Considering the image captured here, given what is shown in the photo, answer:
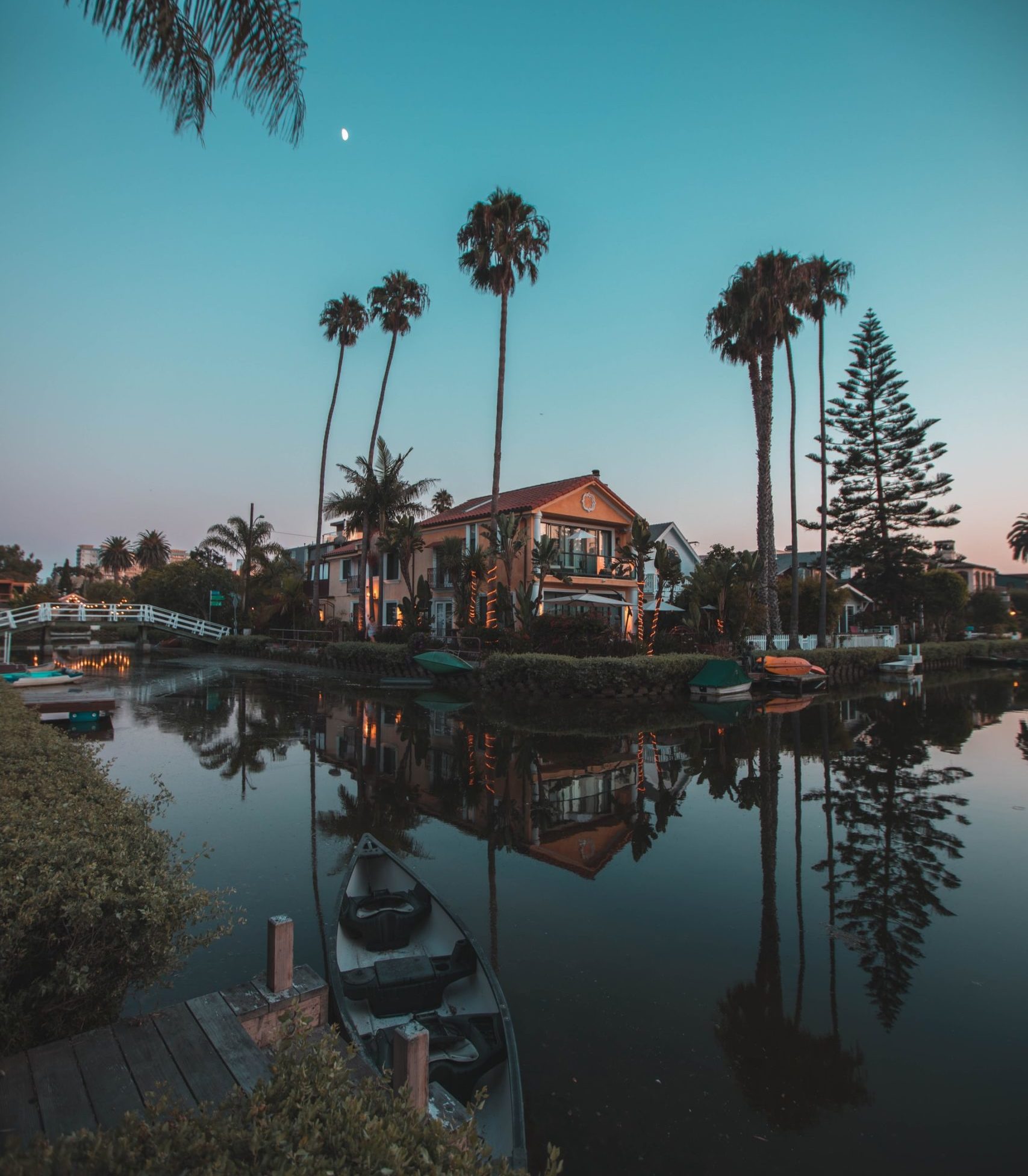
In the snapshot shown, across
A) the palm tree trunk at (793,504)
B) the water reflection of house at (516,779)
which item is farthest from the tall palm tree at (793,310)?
the water reflection of house at (516,779)

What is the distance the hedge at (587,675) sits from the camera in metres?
23.2

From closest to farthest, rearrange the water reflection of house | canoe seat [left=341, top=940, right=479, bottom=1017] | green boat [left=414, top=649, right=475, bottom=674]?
canoe seat [left=341, top=940, right=479, bottom=1017] → the water reflection of house → green boat [left=414, top=649, right=475, bottom=674]

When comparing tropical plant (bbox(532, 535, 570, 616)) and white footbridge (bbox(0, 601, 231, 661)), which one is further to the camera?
white footbridge (bbox(0, 601, 231, 661))

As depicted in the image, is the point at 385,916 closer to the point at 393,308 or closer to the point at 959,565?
the point at 393,308

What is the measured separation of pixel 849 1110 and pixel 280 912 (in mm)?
5252

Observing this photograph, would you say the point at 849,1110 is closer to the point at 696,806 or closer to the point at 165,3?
the point at 696,806

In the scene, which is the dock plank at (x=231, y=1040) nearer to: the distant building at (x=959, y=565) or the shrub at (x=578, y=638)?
the shrub at (x=578, y=638)

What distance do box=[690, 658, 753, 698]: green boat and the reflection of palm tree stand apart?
18937 millimetres

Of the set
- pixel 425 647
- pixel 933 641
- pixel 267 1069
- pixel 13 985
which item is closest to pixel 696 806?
pixel 267 1069

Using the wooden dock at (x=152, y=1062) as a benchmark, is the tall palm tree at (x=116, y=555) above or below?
above

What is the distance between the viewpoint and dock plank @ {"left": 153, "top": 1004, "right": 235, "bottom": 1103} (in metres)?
3.00

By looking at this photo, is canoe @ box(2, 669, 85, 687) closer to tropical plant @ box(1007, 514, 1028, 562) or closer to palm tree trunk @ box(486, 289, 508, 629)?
palm tree trunk @ box(486, 289, 508, 629)

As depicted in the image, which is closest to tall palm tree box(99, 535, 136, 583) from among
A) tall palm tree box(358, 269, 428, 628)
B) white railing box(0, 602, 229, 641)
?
white railing box(0, 602, 229, 641)

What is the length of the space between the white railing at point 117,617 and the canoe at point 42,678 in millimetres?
17886
